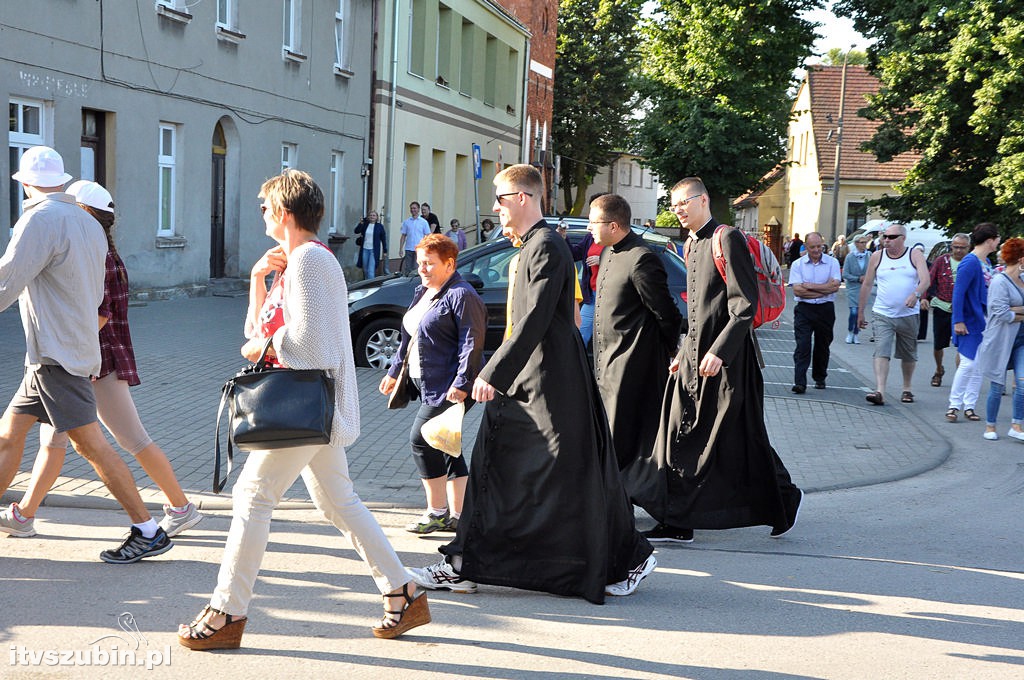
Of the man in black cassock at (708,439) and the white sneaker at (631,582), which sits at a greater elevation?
the man in black cassock at (708,439)

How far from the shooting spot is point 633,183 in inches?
3504

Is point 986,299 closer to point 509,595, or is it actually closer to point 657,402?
point 657,402

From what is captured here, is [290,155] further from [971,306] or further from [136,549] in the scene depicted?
[136,549]

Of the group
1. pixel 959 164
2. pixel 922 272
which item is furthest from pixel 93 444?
pixel 959 164

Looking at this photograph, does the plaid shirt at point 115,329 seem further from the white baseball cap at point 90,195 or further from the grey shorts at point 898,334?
the grey shorts at point 898,334

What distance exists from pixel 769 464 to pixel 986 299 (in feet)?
17.2

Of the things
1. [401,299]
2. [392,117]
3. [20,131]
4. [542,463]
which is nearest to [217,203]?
[20,131]

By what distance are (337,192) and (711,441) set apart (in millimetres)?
23051

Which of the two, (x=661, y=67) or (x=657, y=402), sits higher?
(x=661, y=67)

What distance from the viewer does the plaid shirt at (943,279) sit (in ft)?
48.8

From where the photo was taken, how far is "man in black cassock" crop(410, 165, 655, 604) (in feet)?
16.6

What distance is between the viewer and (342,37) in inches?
1081

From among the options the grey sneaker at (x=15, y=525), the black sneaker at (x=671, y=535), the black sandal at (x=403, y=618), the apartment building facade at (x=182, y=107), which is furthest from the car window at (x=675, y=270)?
the apartment building facade at (x=182, y=107)

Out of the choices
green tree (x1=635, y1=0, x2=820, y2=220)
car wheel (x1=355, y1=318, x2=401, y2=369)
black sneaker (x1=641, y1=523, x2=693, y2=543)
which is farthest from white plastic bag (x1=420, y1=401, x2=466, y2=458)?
green tree (x1=635, y1=0, x2=820, y2=220)
